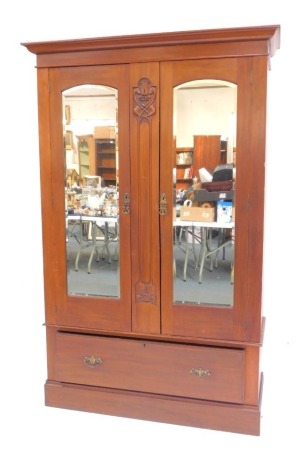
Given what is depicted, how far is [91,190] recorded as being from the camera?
9.06 feet

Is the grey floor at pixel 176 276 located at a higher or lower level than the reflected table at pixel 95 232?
lower

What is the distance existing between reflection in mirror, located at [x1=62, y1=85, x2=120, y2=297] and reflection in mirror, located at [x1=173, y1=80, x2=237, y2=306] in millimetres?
345

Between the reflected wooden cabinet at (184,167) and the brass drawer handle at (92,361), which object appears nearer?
the reflected wooden cabinet at (184,167)

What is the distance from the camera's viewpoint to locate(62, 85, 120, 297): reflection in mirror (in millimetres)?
2686

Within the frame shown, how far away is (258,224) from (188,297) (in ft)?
1.76

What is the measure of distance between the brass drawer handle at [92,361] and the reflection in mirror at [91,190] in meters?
0.37

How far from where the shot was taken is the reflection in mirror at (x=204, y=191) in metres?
2.53

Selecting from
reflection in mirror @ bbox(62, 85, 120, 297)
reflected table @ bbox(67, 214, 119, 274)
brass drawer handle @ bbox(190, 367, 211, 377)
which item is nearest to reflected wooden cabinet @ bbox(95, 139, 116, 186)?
reflection in mirror @ bbox(62, 85, 120, 297)

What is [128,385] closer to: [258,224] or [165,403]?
[165,403]

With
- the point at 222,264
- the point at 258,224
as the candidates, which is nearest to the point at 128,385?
the point at 222,264

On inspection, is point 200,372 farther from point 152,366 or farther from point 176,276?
point 176,276

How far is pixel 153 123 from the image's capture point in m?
2.60

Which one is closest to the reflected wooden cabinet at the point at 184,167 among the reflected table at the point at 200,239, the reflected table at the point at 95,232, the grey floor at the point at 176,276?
the reflected table at the point at 200,239

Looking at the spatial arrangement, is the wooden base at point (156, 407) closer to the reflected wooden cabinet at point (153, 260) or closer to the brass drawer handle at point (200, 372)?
the reflected wooden cabinet at point (153, 260)
